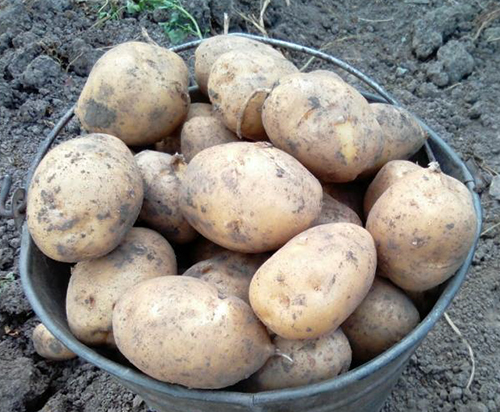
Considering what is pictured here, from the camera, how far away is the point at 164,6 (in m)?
3.05

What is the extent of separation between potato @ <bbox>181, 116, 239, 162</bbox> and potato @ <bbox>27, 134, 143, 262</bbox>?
0.90ft

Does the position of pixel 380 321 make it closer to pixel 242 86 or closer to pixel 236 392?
pixel 236 392

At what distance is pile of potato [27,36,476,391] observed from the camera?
3.70 feet

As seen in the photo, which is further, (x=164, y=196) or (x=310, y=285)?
(x=164, y=196)

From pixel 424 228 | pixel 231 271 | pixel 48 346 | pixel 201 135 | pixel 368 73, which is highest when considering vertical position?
pixel 424 228

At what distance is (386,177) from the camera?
1441 mm

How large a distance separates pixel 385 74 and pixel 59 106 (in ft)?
5.18

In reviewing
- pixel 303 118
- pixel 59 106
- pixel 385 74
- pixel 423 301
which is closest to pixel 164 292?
pixel 303 118

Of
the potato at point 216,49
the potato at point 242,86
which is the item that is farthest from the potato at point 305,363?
the potato at point 216,49

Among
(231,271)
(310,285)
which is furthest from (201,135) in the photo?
(310,285)

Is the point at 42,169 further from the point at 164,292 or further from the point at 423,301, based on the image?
the point at 423,301

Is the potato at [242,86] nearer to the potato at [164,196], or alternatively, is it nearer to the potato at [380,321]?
the potato at [164,196]

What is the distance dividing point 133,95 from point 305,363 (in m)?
0.79

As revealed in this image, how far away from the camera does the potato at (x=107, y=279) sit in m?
1.27
